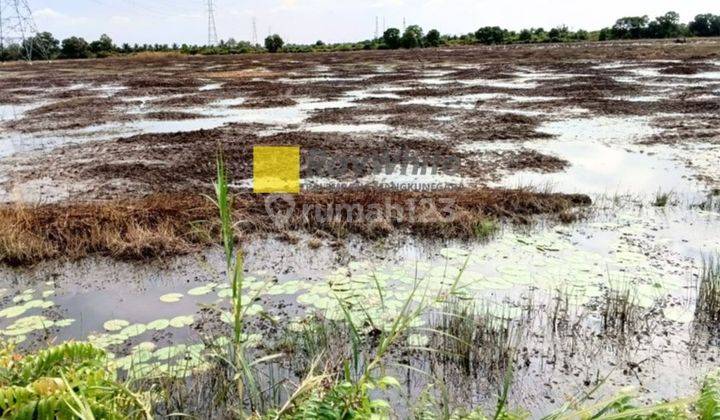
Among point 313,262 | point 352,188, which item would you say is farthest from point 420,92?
point 313,262

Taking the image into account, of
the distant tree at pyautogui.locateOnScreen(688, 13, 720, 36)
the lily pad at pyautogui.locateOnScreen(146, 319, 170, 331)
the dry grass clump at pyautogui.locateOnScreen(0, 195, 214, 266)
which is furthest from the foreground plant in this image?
the distant tree at pyautogui.locateOnScreen(688, 13, 720, 36)

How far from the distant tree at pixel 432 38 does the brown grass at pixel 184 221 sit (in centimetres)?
6193

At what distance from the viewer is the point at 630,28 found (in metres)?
63.9

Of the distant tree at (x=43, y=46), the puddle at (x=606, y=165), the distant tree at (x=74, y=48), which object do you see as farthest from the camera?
the distant tree at (x=74, y=48)

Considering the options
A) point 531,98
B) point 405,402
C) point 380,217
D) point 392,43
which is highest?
point 392,43

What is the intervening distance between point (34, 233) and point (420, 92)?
1701 centimetres

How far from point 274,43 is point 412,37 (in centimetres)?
1676

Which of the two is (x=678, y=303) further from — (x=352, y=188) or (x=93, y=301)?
(x=93, y=301)

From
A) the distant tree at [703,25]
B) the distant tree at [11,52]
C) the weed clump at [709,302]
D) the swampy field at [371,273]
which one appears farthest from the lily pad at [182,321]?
the distant tree at [703,25]

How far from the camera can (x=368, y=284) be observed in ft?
19.6

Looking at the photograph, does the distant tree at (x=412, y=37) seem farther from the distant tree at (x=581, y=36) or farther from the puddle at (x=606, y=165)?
the puddle at (x=606, y=165)

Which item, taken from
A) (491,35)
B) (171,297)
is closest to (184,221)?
(171,297)

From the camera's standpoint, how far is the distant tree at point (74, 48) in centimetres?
6050

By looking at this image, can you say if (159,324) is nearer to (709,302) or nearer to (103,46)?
(709,302)
